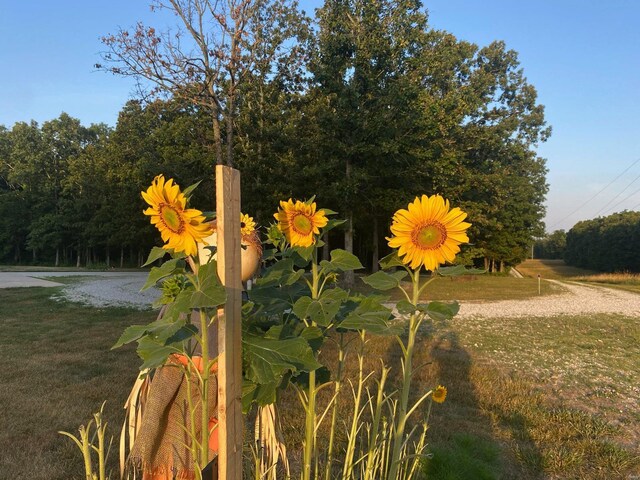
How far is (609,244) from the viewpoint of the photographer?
48.8 m

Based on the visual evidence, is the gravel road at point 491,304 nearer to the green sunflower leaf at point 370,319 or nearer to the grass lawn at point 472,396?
the grass lawn at point 472,396

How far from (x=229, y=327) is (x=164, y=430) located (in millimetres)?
1154

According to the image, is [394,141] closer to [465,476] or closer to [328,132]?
[328,132]

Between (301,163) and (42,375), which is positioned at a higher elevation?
(301,163)

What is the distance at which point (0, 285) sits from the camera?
1366 cm

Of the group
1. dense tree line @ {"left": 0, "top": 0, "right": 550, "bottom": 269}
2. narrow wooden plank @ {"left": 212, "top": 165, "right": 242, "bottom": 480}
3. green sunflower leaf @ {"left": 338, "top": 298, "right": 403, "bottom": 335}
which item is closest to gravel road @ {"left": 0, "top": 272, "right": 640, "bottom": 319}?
dense tree line @ {"left": 0, "top": 0, "right": 550, "bottom": 269}

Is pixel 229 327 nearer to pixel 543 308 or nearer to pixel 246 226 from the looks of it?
pixel 246 226

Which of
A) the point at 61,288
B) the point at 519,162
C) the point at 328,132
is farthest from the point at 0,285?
the point at 519,162

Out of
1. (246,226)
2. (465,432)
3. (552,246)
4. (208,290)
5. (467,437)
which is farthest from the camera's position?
(552,246)

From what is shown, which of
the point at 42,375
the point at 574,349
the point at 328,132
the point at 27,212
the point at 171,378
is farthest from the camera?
the point at 27,212

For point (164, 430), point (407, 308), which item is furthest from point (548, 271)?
point (407, 308)

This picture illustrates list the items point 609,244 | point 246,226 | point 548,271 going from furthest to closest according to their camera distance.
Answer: point 609,244 < point 548,271 < point 246,226

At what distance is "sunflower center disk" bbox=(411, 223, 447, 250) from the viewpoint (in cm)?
117

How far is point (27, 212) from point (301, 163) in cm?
2924
